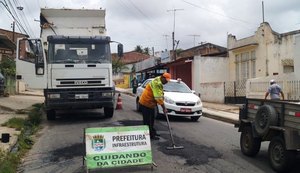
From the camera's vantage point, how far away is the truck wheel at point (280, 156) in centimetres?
686

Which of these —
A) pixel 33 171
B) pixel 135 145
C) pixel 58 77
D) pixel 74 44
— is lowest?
pixel 33 171

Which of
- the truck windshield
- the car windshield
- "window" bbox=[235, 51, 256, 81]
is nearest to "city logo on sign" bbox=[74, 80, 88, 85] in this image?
the truck windshield

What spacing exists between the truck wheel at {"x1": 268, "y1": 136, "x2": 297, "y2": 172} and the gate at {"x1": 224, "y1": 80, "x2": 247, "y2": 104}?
17.6 m

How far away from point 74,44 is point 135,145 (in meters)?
7.48

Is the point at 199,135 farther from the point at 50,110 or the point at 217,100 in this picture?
the point at 217,100

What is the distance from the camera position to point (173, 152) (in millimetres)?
8766

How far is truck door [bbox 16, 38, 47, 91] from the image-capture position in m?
13.3

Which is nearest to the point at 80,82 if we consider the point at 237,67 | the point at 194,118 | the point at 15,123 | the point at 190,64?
the point at 15,123

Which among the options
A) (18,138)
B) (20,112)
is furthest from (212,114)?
(18,138)

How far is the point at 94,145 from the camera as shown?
6859 millimetres

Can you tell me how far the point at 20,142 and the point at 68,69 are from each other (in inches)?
159

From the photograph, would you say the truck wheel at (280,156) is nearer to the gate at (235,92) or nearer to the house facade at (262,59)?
the house facade at (262,59)

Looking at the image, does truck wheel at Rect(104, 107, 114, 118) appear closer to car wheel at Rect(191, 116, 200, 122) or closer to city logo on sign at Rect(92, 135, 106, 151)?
car wheel at Rect(191, 116, 200, 122)

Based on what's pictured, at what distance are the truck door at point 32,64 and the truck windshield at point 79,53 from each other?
14.0 inches
